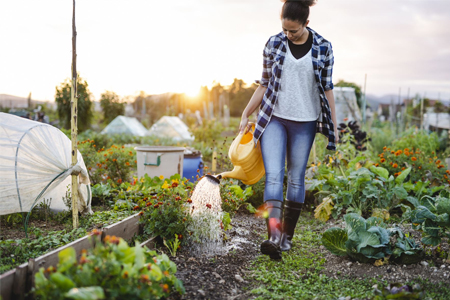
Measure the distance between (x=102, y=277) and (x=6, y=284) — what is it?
1.90 feet

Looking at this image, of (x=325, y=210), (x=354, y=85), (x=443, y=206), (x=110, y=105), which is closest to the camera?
(x=443, y=206)

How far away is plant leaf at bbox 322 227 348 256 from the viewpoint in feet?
8.79

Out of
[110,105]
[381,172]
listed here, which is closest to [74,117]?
[381,172]

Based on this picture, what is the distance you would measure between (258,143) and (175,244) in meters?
0.97

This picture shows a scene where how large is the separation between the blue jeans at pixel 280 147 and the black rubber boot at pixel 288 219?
26 centimetres

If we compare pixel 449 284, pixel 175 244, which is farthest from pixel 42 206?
pixel 449 284

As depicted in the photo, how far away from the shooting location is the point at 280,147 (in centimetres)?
269

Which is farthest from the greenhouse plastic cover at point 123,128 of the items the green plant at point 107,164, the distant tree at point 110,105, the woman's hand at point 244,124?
the woman's hand at point 244,124

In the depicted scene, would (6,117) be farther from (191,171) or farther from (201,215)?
(191,171)

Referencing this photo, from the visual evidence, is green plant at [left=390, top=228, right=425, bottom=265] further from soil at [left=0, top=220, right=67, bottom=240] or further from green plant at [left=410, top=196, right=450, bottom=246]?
soil at [left=0, top=220, right=67, bottom=240]

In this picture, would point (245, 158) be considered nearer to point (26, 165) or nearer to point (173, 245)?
point (173, 245)

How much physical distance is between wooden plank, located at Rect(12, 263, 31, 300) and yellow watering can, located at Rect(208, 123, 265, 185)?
1389 mm

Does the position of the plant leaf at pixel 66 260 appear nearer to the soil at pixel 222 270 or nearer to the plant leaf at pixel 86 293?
the plant leaf at pixel 86 293

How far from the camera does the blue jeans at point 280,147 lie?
8.81 ft
